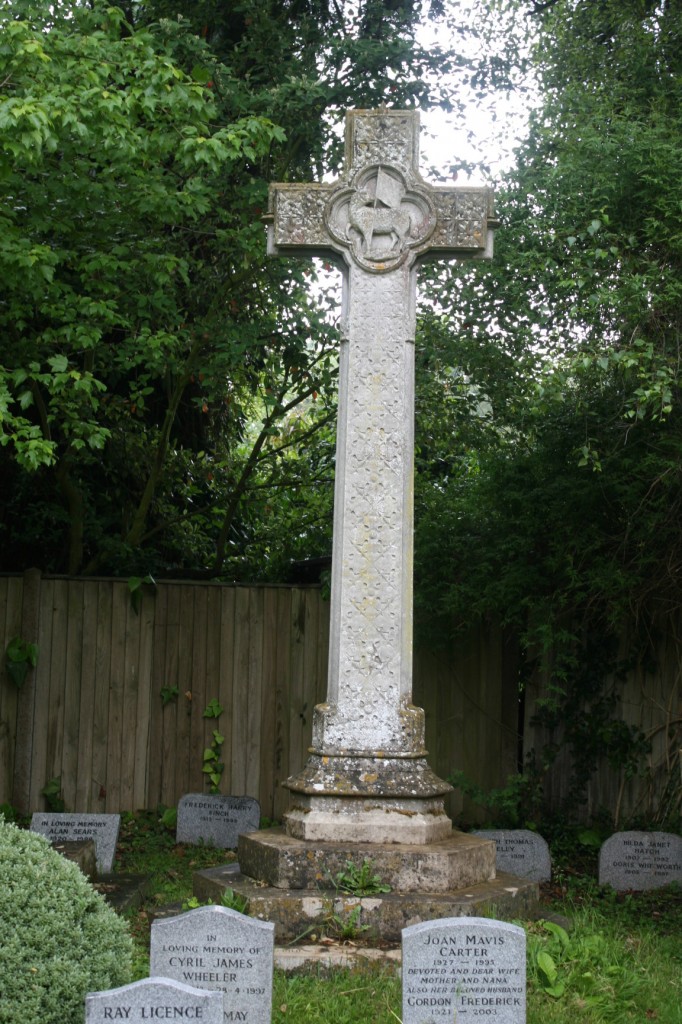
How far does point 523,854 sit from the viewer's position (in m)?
7.70

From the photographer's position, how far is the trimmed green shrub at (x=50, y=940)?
402cm

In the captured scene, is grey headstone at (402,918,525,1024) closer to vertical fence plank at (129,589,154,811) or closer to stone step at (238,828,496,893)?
stone step at (238,828,496,893)

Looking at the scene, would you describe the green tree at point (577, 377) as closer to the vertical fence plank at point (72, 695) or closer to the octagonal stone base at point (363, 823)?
the octagonal stone base at point (363, 823)

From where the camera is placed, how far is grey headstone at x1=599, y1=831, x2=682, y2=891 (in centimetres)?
762

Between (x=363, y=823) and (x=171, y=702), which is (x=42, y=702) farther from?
(x=363, y=823)

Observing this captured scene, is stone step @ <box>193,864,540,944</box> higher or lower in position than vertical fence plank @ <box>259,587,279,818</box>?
lower

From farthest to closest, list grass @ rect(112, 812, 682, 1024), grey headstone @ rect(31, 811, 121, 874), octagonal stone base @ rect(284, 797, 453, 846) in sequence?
grey headstone @ rect(31, 811, 121, 874) → octagonal stone base @ rect(284, 797, 453, 846) → grass @ rect(112, 812, 682, 1024)

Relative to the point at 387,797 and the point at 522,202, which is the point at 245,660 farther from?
the point at 522,202

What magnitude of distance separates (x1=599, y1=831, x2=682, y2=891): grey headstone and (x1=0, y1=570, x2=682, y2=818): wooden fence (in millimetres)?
1240

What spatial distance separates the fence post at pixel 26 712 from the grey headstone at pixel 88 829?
1280 mm

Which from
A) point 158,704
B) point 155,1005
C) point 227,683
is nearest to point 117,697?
point 158,704

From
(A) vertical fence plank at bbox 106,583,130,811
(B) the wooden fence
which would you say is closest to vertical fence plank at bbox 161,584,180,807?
(B) the wooden fence

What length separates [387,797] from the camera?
5859 mm

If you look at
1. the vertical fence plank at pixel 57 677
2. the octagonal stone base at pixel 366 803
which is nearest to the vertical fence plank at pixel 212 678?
the vertical fence plank at pixel 57 677
